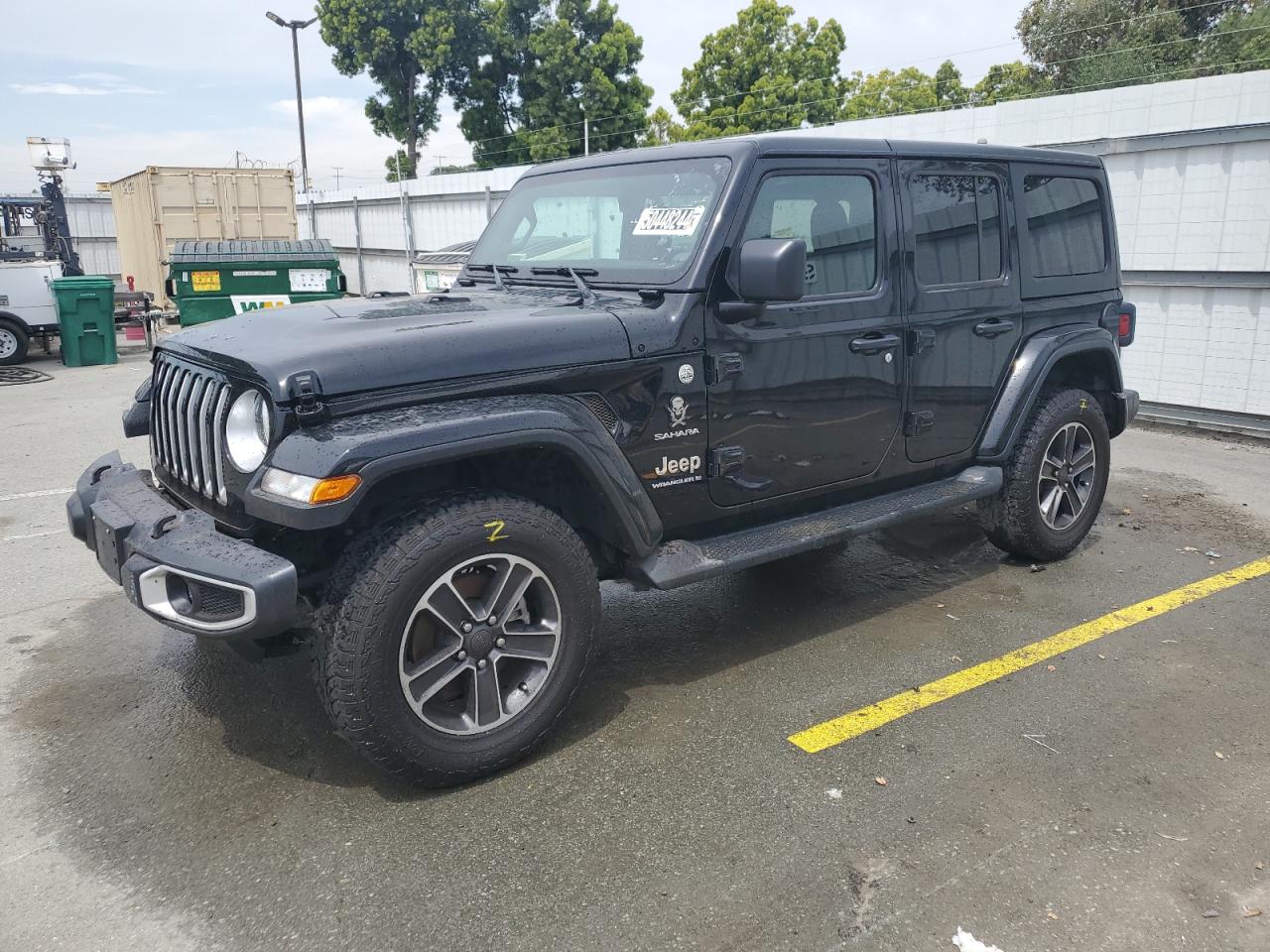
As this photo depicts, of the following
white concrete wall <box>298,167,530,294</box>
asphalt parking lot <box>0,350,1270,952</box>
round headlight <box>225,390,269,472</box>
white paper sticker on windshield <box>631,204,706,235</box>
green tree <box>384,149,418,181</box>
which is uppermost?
green tree <box>384,149,418,181</box>

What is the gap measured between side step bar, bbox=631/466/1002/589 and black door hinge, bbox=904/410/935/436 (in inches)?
11.9

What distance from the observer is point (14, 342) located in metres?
13.7

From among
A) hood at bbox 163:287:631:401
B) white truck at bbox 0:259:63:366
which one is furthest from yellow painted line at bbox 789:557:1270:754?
white truck at bbox 0:259:63:366

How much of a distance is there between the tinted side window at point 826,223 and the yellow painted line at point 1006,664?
1645mm

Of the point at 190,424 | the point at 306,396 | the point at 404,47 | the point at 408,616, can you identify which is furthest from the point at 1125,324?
the point at 404,47

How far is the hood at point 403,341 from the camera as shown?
9.37 ft

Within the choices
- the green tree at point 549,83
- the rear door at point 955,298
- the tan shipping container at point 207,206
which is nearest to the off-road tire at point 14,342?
the tan shipping container at point 207,206

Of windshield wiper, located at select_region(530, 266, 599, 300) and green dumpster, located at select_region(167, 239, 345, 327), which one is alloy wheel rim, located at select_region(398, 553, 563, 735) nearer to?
windshield wiper, located at select_region(530, 266, 599, 300)

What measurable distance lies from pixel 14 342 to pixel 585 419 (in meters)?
13.8

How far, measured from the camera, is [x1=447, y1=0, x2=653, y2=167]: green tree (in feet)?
132

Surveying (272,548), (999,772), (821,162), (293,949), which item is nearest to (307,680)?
(272,548)

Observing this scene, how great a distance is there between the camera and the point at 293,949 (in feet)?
7.94

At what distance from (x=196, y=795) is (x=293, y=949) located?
90cm

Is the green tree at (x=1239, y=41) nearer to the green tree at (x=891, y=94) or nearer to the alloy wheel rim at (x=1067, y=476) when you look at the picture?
the green tree at (x=891, y=94)
